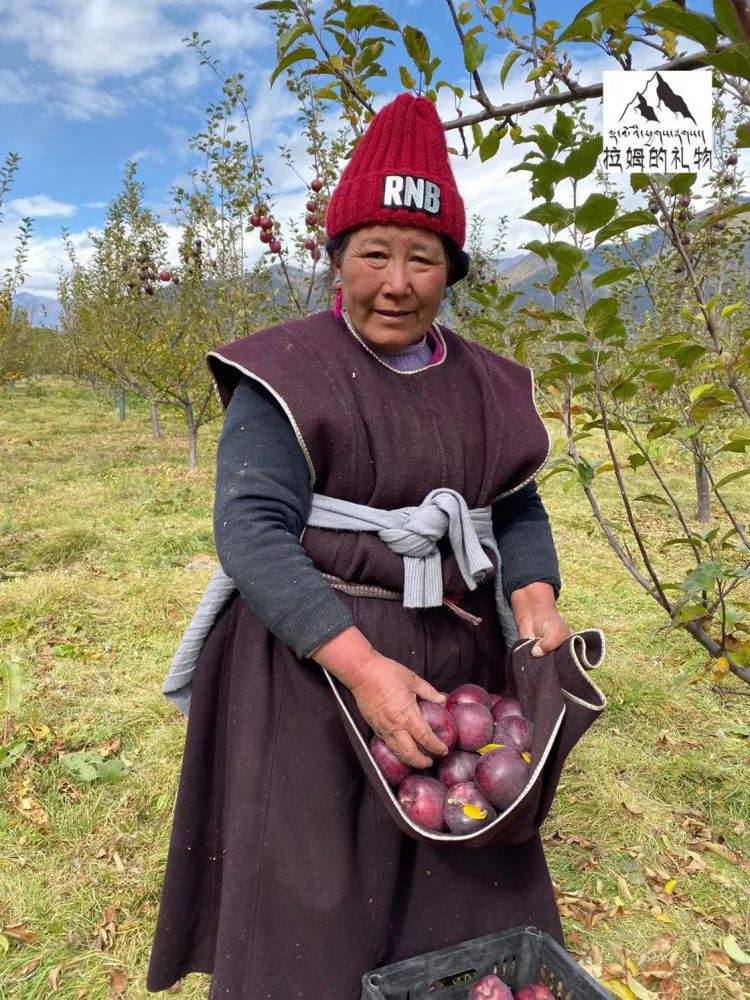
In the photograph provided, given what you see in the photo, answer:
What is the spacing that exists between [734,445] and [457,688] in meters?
0.75

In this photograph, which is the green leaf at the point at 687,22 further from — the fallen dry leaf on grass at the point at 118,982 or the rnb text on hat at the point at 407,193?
the fallen dry leaf on grass at the point at 118,982

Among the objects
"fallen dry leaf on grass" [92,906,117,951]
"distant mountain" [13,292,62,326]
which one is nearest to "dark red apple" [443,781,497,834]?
"fallen dry leaf on grass" [92,906,117,951]

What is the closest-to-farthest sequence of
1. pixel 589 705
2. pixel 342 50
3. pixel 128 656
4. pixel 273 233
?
pixel 589 705 → pixel 342 50 → pixel 128 656 → pixel 273 233

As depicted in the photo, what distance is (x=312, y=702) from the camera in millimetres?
1311

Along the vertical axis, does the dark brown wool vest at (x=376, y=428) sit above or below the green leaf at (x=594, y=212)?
below

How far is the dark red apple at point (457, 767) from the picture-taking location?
3.95ft

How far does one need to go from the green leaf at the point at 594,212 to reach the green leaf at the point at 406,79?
0.62m

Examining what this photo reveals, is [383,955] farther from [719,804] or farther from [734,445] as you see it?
[719,804]

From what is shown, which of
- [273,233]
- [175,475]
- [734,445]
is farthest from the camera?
[175,475]

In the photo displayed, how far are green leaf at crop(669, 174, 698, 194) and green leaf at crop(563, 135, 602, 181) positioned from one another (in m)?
0.15

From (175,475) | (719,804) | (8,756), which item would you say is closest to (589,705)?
(719,804)

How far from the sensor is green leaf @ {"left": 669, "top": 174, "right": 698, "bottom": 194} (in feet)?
4.04

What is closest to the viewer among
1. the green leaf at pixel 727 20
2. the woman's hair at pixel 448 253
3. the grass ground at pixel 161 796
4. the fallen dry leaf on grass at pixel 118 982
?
the green leaf at pixel 727 20

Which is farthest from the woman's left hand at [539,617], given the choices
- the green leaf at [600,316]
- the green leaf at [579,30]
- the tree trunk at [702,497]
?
the tree trunk at [702,497]
